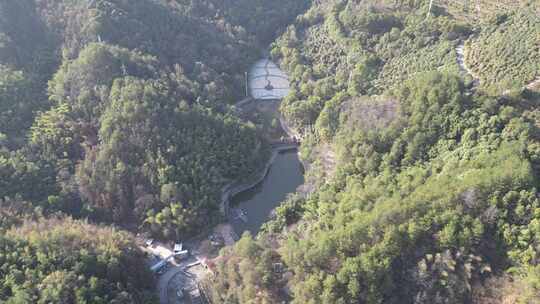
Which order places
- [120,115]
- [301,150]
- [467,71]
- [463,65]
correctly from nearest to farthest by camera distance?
[467,71]
[463,65]
[120,115]
[301,150]

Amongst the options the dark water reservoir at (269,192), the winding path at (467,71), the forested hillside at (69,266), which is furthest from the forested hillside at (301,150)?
the dark water reservoir at (269,192)

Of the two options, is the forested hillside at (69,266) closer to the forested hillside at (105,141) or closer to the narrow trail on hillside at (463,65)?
the forested hillside at (105,141)

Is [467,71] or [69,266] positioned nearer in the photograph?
[69,266]

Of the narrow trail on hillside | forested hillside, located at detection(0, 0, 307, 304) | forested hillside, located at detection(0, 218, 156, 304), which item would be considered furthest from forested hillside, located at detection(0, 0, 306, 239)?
the narrow trail on hillside

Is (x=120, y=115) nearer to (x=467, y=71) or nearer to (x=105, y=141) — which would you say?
(x=105, y=141)

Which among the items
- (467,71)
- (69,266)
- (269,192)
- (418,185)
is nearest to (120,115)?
(269,192)

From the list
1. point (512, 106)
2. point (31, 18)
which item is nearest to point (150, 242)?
point (512, 106)
